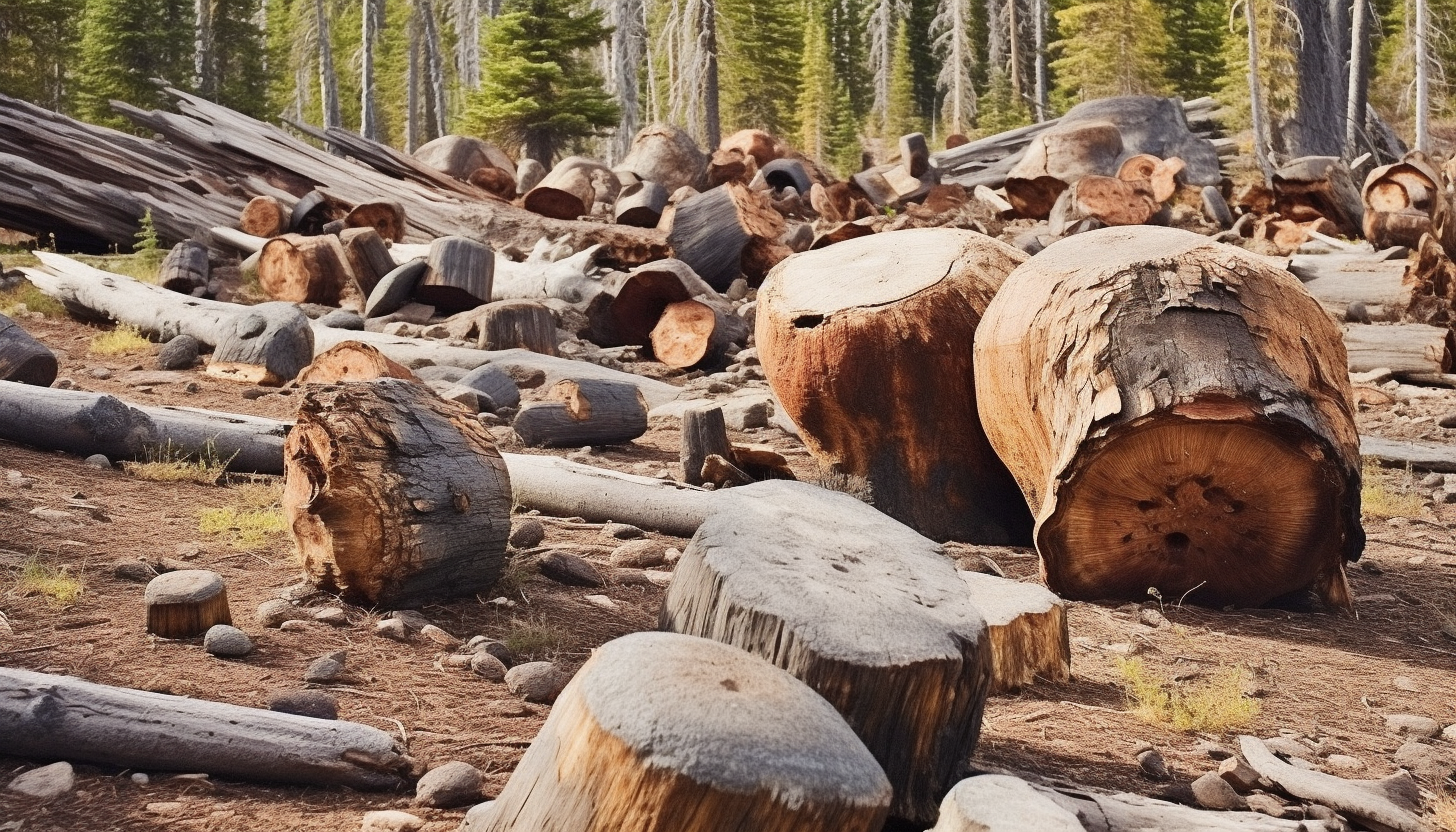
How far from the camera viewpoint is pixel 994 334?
5.06 m

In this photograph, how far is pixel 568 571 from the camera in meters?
4.57

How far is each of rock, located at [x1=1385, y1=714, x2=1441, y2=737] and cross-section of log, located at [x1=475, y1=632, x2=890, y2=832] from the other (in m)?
2.21

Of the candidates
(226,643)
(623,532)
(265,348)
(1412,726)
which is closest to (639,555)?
(623,532)

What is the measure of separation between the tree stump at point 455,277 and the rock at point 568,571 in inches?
269

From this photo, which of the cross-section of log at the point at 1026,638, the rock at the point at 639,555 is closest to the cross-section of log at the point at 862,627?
the cross-section of log at the point at 1026,638

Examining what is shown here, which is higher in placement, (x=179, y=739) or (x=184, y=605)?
(x=184, y=605)

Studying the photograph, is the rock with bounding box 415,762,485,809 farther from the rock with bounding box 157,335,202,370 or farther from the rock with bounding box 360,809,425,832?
the rock with bounding box 157,335,202,370

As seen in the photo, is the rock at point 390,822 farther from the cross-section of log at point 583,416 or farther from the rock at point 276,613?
the cross-section of log at point 583,416

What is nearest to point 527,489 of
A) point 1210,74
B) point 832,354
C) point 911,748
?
point 832,354

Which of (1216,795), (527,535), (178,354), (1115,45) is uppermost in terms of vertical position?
(1115,45)

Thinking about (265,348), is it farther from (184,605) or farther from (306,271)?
(184,605)

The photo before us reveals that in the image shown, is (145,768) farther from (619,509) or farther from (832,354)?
(832,354)

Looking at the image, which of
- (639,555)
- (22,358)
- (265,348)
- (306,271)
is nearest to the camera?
(639,555)

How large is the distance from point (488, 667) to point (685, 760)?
1.66 m
